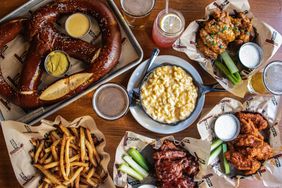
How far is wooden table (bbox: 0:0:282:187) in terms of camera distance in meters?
2.19

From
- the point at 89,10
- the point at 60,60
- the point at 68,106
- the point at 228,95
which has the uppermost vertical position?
the point at 89,10

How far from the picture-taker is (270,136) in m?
2.22

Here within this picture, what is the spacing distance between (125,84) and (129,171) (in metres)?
0.45

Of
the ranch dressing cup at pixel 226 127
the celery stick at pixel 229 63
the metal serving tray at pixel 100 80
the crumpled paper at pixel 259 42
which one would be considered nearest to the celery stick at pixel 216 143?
→ the ranch dressing cup at pixel 226 127

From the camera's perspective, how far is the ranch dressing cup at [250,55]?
2.20 metres

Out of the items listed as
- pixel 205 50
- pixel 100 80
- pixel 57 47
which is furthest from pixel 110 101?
pixel 205 50

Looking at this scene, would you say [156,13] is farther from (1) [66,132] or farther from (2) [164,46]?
(1) [66,132]

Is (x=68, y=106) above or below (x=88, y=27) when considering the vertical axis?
below

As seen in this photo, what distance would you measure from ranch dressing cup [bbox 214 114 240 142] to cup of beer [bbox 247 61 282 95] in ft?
0.67

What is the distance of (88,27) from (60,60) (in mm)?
230

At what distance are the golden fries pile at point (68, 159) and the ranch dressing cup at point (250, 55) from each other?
87cm

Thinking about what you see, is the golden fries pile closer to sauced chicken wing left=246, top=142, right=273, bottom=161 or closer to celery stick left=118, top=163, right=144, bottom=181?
celery stick left=118, top=163, right=144, bottom=181

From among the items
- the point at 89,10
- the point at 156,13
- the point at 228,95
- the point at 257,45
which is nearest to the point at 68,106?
the point at 89,10

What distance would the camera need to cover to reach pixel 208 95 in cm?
226
